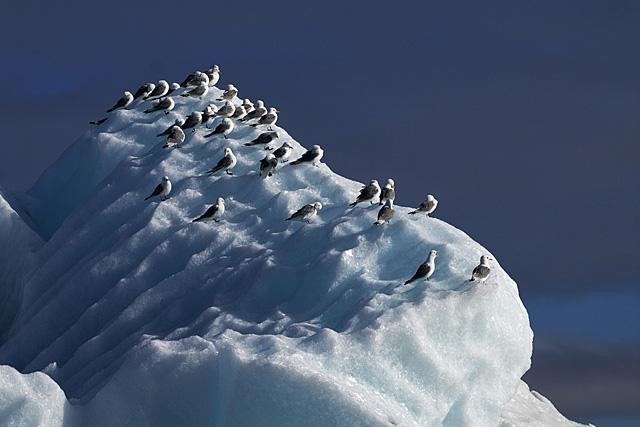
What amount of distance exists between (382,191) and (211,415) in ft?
22.7

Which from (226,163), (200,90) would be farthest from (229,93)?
(226,163)

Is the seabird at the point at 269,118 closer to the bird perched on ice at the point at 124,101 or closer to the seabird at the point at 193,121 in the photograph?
the seabird at the point at 193,121

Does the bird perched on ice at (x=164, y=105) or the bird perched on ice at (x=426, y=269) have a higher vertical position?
the bird perched on ice at (x=164, y=105)

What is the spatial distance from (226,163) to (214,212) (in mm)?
2087

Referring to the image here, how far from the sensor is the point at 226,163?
34875 mm

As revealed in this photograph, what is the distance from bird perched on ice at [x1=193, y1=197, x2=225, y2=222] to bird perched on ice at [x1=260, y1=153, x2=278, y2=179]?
1455 mm

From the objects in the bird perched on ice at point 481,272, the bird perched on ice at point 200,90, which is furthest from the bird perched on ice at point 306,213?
the bird perched on ice at point 200,90

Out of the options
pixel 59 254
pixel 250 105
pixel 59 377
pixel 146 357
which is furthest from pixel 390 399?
pixel 250 105

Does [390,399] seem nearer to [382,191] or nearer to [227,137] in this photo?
[382,191]

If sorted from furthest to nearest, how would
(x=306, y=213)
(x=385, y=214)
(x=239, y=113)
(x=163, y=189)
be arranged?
(x=239, y=113) → (x=163, y=189) → (x=306, y=213) → (x=385, y=214)

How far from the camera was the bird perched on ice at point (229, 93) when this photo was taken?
40.8 metres

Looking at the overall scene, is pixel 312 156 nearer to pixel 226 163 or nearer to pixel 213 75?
pixel 226 163

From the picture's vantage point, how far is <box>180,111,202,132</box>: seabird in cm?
3725

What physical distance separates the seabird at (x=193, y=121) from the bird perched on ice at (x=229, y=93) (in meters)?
3.23
